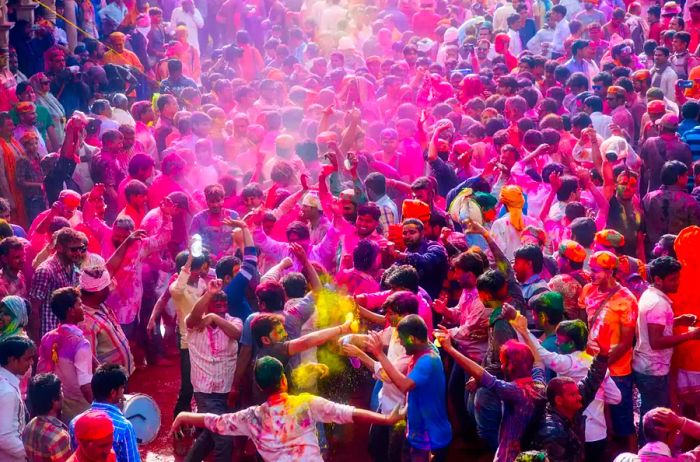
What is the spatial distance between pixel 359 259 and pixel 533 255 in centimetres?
132

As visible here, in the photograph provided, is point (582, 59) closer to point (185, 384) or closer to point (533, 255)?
point (533, 255)

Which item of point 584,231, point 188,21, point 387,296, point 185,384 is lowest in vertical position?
point 185,384

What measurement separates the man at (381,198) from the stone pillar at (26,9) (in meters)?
8.71

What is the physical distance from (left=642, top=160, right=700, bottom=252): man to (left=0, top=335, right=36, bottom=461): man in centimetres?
594

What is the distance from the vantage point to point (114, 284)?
8.60 m

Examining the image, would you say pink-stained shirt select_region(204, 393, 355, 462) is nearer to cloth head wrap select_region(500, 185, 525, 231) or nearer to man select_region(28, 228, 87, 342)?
man select_region(28, 228, 87, 342)

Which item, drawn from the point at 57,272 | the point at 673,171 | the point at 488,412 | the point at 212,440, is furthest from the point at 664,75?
the point at 212,440

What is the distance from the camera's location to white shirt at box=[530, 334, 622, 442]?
658cm

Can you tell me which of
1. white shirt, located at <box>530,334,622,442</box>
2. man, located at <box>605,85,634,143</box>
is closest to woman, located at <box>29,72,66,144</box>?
man, located at <box>605,85,634,143</box>

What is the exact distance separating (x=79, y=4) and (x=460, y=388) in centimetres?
1215

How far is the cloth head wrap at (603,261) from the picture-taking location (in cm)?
722

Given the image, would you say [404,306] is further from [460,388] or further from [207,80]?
[207,80]

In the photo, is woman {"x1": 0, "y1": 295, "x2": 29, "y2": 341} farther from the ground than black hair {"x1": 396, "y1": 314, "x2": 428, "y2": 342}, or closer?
closer

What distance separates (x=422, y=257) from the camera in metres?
8.16
